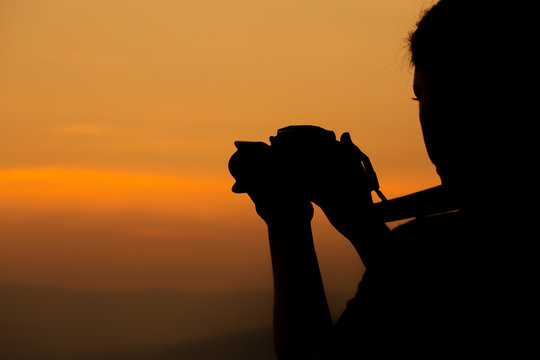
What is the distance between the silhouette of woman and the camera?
0.26 feet

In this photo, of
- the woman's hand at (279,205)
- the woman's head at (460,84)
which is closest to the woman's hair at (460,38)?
the woman's head at (460,84)

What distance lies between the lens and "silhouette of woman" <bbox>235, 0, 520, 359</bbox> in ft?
1.16

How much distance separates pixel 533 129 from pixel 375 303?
0.53 feet

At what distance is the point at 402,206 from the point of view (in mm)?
636

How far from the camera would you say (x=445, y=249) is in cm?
36

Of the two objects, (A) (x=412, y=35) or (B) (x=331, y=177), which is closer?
(A) (x=412, y=35)

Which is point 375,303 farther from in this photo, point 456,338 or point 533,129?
point 533,129

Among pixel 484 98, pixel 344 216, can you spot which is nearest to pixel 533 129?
pixel 484 98

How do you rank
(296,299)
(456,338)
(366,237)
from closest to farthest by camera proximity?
(456,338), (296,299), (366,237)

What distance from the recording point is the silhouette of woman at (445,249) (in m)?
0.35

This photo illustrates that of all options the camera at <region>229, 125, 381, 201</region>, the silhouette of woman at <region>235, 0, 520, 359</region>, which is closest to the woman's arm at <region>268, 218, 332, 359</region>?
the silhouette of woman at <region>235, 0, 520, 359</region>

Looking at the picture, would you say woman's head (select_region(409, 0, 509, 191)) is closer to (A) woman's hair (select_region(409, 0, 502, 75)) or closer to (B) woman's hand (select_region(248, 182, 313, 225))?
(A) woman's hair (select_region(409, 0, 502, 75))

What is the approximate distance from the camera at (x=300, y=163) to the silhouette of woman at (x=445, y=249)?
0.26 feet

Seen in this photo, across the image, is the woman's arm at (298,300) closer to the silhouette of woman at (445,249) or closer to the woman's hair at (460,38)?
the silhouette of woman at (445,249)
